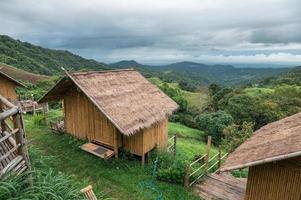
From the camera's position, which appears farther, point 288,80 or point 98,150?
point 288,80

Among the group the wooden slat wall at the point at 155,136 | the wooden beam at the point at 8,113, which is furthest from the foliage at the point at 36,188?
the wooden slat wall at the point at 155,136

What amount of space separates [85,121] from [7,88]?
11342 mm

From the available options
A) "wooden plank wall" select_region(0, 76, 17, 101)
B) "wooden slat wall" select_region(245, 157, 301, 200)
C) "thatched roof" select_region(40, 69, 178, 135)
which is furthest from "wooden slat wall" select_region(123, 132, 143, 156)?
"wooden plank wall" select_region(0, 76, 17, 101)

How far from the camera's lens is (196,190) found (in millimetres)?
12227

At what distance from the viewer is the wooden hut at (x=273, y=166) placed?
8383mm

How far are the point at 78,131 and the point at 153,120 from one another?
4.05 meters

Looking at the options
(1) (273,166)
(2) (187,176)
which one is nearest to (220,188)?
(2) (187,176)

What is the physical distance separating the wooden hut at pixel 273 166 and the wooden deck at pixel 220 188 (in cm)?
198

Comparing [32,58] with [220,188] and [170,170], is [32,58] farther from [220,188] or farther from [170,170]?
[220,188]

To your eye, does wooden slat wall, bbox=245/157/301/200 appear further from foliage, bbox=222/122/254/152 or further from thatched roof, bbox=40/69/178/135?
foliage, bbox=222/122/254/152

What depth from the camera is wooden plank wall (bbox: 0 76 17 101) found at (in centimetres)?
2209

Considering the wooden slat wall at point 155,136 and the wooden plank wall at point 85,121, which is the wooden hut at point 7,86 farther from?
the wooden slat wall at point 155,136

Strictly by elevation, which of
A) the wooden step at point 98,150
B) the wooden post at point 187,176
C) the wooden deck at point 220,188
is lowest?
the wooden deck at point 220,188

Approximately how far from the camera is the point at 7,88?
22422 mm
